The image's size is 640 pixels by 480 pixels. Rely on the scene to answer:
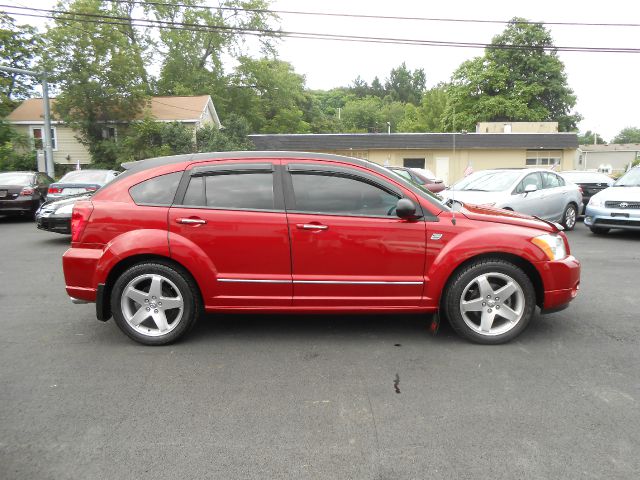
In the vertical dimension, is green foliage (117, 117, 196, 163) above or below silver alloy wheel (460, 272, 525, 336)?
above

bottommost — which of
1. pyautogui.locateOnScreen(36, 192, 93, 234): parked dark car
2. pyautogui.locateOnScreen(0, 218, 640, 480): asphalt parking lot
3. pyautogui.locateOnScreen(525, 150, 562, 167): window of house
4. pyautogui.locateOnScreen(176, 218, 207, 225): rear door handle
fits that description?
pyautogui.locateOnScreen(0, 218, 640, 480): asphalt parking lot

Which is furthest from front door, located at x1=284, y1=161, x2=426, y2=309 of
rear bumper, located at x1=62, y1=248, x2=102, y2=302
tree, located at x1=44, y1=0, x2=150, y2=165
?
tree, located at x1=44, y1=0, x2=150, y2=165

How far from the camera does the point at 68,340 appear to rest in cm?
456

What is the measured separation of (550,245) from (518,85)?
44.7 m

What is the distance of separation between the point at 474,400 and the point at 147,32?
45989mm

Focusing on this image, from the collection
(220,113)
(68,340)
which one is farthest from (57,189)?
(220,113)

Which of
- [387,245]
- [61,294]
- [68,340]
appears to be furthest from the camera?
[61,294]

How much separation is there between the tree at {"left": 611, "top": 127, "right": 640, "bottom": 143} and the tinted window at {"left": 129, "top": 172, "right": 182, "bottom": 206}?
5421 inches

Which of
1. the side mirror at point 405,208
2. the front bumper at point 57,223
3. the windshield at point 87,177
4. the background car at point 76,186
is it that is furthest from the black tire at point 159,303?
the windshield at point 87,177

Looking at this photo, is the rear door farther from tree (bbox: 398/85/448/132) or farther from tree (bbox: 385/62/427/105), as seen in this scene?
tree (bbox: 385/62/427/105)

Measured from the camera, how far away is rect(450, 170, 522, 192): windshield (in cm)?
1073

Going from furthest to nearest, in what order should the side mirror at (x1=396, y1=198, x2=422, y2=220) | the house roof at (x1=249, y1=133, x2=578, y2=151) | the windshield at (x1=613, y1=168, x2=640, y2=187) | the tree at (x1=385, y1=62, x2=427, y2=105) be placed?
the tree at (x1=385, y1=62, x2=427, y2=105) < the house roof at (x1=249, y1=133, x2=578, y2=151) < the windshield at (x1=613, y1=168, x2=640, y2=187) < the side mirror at (x1=396, y1=198, x2=422, y2=220)

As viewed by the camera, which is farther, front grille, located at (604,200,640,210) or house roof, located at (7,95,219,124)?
house roof, located at (7,95,219,124)

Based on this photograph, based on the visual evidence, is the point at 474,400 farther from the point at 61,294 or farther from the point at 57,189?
the point at 57,189
